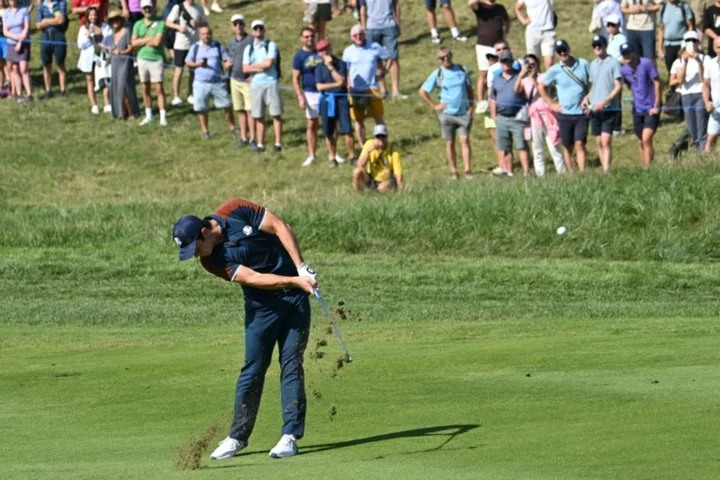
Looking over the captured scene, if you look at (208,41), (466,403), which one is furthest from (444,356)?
(208,41)

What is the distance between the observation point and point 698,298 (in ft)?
58.3

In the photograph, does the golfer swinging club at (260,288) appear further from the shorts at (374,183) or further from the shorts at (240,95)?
the shorts at (240,95)

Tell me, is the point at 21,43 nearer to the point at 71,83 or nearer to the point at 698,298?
the point at 71,83

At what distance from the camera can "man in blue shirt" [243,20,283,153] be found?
25906 millimetres

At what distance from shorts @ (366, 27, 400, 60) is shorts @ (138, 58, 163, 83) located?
4.30 metres

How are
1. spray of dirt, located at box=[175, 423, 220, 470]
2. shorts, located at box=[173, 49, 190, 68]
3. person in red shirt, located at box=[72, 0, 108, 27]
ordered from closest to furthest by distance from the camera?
spray of dirt, located at box=[175, 423, 220, 470]
shorts, located at box=[173, 49, 190, 68]
person in red shirt, located at box=[72, 0, 108, 27]

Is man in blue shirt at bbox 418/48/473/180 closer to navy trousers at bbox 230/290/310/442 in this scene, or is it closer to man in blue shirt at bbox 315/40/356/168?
man in blue shirt at bbox 315/40/356/168

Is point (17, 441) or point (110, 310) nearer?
point (17, 441)

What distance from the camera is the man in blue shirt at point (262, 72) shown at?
25906 millimetres

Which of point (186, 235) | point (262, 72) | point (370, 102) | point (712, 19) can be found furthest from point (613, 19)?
point (186, 235)


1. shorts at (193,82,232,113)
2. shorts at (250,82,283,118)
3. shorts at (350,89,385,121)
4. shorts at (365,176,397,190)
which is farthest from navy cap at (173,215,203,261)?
shorts at (193,82,232,113)

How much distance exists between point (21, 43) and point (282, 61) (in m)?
6.14

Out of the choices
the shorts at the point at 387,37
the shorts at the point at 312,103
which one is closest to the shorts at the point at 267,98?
the shorts at the point at 312,103

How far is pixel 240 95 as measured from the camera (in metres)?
27.0
